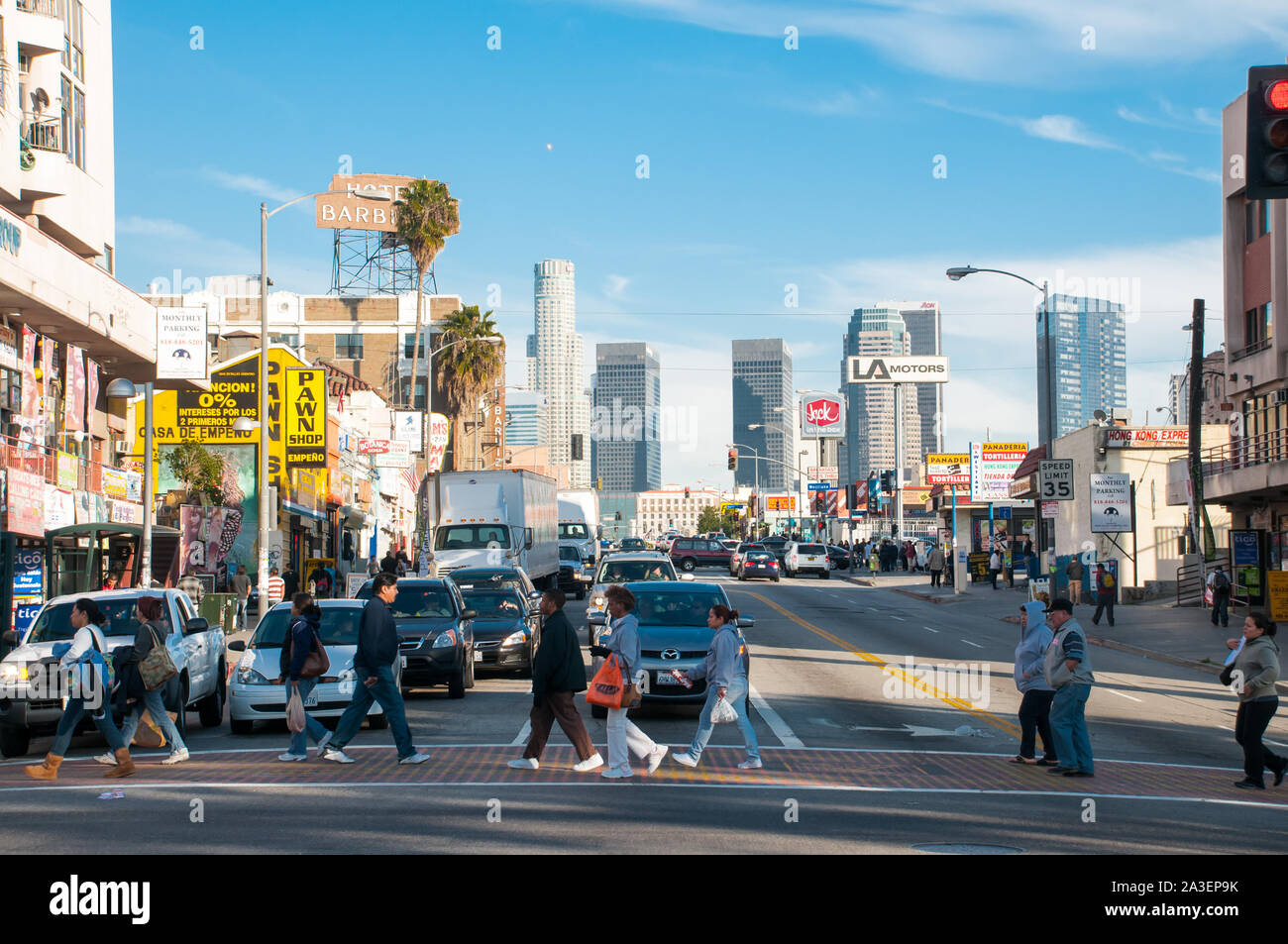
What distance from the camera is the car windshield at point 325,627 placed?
16141 millimetres

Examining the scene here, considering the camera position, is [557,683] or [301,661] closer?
[557,683]

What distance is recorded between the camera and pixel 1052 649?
12.8 m

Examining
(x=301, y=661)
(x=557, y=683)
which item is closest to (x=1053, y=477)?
(x=557, y=683)

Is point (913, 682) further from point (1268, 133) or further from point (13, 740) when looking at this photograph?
point (13, 740)

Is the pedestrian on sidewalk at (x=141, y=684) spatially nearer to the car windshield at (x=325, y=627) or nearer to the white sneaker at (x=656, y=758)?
the car windshield at (x=325, y=627)

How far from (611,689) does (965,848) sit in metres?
3.94

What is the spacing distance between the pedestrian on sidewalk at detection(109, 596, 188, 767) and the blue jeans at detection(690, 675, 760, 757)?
5027 millimetres

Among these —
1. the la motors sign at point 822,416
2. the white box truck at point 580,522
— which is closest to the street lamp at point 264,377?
the white box truck at point 580,522

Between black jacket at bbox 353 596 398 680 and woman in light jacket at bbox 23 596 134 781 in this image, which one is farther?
black jacket at bbox 353 596 398 680

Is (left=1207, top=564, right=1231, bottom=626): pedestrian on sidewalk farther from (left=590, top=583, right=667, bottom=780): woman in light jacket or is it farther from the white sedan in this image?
(left=590, top=583, right=667, bottom=780): woman in light jacket

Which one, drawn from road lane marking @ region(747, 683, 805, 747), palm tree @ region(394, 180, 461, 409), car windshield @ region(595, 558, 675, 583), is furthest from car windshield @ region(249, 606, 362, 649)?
palm tree @ region(394, 180, 461, 409)

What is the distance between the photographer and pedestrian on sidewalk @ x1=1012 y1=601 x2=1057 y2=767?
1320 centimetres

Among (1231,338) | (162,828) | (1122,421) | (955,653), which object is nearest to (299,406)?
(955,653)

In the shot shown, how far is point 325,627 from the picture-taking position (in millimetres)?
16672
